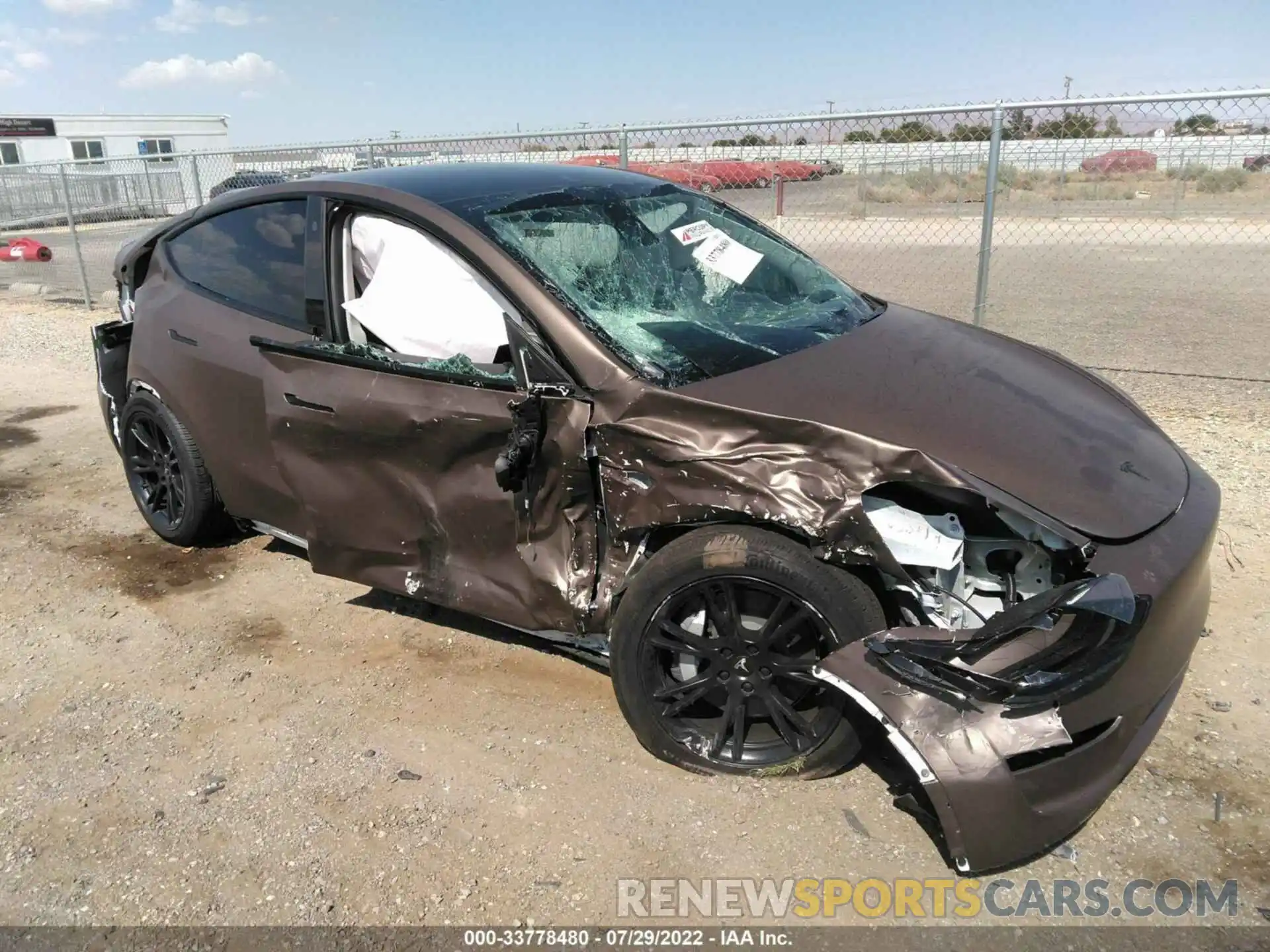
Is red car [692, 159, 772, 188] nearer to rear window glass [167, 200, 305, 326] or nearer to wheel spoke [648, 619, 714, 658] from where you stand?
rear window glass [167, 200, 305, 326]

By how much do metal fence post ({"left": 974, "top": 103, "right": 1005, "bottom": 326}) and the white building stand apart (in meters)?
37.4

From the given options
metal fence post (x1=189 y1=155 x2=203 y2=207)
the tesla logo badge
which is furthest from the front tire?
metal fence post (x1=189 y1=155 x2=203 y2=207)

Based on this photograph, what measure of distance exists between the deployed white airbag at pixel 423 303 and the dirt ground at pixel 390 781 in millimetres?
1220

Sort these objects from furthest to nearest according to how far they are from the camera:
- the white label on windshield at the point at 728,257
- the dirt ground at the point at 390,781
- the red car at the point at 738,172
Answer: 1. the red car at the point at 738,172
2. the white label on windshield at the point at 728,257
3. the dirt ground at the point at 390,781

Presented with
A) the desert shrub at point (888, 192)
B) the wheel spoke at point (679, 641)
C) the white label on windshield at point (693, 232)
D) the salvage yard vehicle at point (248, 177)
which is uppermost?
the salvage yard vehicle at point (248, 177)

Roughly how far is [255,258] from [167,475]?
4.14ft

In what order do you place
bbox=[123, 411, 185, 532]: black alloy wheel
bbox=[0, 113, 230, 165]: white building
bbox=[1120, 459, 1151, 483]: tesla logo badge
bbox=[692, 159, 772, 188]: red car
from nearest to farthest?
bbox=[1120, 459, 1151, 483]: tesla logo badge
bbox=[123, 411, 185, 532]: black alloy wheel
bbox=[692, 159, 772, 188]: red car
bbox=[0, 113, 230, 165]: white building

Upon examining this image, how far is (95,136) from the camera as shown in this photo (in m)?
38.6

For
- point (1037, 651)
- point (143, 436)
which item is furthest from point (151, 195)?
point (1037, 651)

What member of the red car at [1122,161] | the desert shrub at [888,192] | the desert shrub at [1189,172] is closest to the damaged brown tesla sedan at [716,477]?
the desert shrub at [888,192]

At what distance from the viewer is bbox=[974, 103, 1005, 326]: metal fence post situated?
567 cm

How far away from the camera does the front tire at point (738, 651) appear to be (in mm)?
2436

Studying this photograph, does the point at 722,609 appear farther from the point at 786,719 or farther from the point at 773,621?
the point at 786,719

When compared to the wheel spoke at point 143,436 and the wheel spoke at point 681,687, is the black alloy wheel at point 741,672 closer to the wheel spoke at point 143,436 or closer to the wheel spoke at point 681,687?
the wheel spoke at point 681,687
